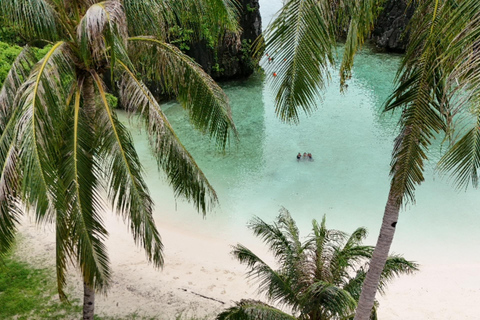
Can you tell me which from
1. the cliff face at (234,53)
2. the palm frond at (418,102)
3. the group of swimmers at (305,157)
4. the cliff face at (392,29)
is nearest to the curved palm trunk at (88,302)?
the palm frond at (418,102)

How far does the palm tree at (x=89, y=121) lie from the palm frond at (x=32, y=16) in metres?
0.02

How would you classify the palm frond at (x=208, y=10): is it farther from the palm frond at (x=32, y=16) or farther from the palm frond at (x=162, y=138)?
the palm frond at (x=32, y=16)

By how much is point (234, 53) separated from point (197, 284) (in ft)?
63.2

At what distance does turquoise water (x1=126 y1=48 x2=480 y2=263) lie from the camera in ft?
45.4

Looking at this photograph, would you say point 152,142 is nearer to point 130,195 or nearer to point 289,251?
point 130,195

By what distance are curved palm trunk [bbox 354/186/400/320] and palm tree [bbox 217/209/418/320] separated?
0.36 meters

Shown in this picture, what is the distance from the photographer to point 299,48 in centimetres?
366

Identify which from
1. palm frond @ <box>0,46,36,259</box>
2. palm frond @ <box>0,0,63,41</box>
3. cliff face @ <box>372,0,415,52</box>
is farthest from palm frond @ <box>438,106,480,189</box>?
cliff face @ <box>372,0,415,52</box>

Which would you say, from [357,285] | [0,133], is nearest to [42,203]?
[0,133]

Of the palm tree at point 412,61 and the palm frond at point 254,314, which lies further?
the palm frond at point 254,314

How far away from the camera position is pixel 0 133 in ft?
20.2

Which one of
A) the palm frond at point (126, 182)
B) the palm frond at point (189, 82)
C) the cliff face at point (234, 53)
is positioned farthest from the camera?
the cliff face at point (234, 53)

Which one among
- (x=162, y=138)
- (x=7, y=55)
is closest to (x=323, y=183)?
(x=162, y=138)

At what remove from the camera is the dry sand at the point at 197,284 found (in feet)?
32.1
